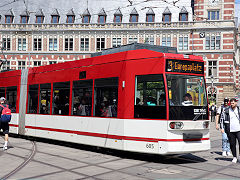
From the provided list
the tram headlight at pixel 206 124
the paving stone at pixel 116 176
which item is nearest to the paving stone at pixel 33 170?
the paving stone at pixel 116 176

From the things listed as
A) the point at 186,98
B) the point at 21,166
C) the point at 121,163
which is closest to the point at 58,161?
the point at 21,166

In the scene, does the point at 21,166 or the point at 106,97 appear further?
the point at 106,97

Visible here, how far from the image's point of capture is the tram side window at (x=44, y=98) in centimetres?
1166

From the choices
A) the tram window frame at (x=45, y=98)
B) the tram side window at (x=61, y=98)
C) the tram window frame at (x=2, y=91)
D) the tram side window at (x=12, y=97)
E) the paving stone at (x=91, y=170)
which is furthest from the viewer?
the tram window frame at (x=2, y=91)

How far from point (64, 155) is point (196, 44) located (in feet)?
111

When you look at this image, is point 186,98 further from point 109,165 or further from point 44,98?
point 44,98

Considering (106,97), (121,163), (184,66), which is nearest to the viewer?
(121,163)

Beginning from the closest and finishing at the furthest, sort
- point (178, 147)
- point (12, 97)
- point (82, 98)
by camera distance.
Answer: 1. point (178, 147)
2. point (82, 98)
3. point (12, 97)

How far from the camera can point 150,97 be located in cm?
793

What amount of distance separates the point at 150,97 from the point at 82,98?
272cm

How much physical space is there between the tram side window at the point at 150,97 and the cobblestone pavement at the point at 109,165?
1.17 m

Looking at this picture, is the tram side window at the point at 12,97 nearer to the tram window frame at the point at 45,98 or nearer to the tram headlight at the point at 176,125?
the tram window frame at the point at 45,98

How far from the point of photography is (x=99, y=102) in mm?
9266

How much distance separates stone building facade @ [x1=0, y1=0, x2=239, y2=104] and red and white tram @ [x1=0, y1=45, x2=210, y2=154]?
3098cm
